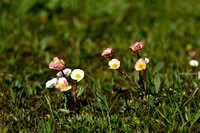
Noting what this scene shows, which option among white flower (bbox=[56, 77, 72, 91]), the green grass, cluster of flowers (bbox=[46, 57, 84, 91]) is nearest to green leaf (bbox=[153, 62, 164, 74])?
the green grass

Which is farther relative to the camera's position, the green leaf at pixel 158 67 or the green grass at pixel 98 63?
the green leaf at pixel 158 67

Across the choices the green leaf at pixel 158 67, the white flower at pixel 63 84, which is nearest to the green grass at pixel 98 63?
the green leaf at pixel 158 67

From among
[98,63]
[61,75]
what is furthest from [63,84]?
[98,63]

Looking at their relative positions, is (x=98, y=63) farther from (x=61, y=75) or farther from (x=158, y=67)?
(x=61, y=75)

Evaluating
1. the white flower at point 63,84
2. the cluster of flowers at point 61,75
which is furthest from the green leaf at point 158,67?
the white flower at point 63,84

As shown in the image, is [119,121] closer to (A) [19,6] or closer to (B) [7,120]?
(B) [7,120]

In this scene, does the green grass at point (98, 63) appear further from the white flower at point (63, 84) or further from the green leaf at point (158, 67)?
the white flower at point (63, 84)

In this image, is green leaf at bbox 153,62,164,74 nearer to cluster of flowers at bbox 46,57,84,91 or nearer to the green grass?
the green grass

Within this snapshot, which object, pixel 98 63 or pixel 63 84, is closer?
pixel 63 84
